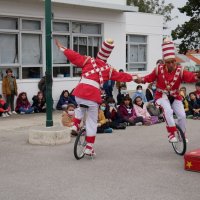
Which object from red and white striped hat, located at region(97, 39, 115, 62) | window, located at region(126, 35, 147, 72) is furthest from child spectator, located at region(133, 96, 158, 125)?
window, located at region(126, 35, 147, 72)

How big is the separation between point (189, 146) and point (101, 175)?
3168 millimetres

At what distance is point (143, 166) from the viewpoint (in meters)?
7.75

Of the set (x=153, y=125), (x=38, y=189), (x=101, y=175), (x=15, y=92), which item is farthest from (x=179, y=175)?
(x=15, y=92)

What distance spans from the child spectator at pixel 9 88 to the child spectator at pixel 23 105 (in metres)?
0.19

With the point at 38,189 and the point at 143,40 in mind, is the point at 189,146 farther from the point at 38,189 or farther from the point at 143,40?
the point at 143,40

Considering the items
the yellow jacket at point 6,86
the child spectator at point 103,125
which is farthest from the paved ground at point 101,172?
the yellow jacket at point 6,86

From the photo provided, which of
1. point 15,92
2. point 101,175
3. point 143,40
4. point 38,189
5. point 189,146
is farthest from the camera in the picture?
point 143,40

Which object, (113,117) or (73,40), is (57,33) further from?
(113,117)

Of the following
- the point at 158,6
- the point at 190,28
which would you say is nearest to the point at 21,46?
the point at 190,28

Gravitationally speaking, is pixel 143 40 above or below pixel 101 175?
above

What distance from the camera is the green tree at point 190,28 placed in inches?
1601

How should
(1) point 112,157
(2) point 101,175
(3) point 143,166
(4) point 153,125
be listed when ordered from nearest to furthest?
(2) point 101,175
(3) point 143,166
(1) point 112,157
(4) point 153,125

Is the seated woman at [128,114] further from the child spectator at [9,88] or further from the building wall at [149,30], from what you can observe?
the building wall at [149,30]

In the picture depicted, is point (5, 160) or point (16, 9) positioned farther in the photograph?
point (16, 9)
